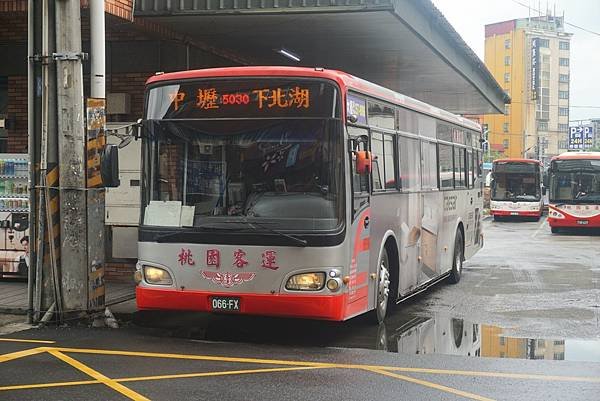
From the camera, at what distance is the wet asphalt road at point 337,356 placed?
639 centimetres

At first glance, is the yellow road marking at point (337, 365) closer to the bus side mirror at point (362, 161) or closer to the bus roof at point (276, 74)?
the bus side mirror at point (362, 161)

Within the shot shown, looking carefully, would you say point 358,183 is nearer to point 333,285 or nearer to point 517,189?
point 333,285

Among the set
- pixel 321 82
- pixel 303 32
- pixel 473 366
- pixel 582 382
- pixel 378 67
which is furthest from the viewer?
pixel 378 67

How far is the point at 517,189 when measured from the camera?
3753 cm

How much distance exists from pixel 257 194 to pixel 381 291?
229 cm

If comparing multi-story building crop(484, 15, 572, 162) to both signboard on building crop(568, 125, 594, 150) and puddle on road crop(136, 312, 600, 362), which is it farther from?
puddle on road crop(136, 312, 600, 362)

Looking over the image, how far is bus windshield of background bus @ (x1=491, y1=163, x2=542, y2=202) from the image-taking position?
37.5 meters

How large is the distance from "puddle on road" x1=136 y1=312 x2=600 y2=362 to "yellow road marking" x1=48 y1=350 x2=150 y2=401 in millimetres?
1675

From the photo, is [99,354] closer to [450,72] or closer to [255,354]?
[255,354]

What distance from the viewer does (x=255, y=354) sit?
7.90 m

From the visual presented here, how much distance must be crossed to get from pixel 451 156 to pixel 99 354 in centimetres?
755

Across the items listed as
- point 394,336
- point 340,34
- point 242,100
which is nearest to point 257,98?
point 242,100

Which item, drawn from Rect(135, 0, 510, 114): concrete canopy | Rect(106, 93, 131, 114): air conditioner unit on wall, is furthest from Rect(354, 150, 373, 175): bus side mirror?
Rect(106, 93, 131, 114): air conditioner unit on wall

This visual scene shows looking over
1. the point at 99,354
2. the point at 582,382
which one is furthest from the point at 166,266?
the point at 582,382
